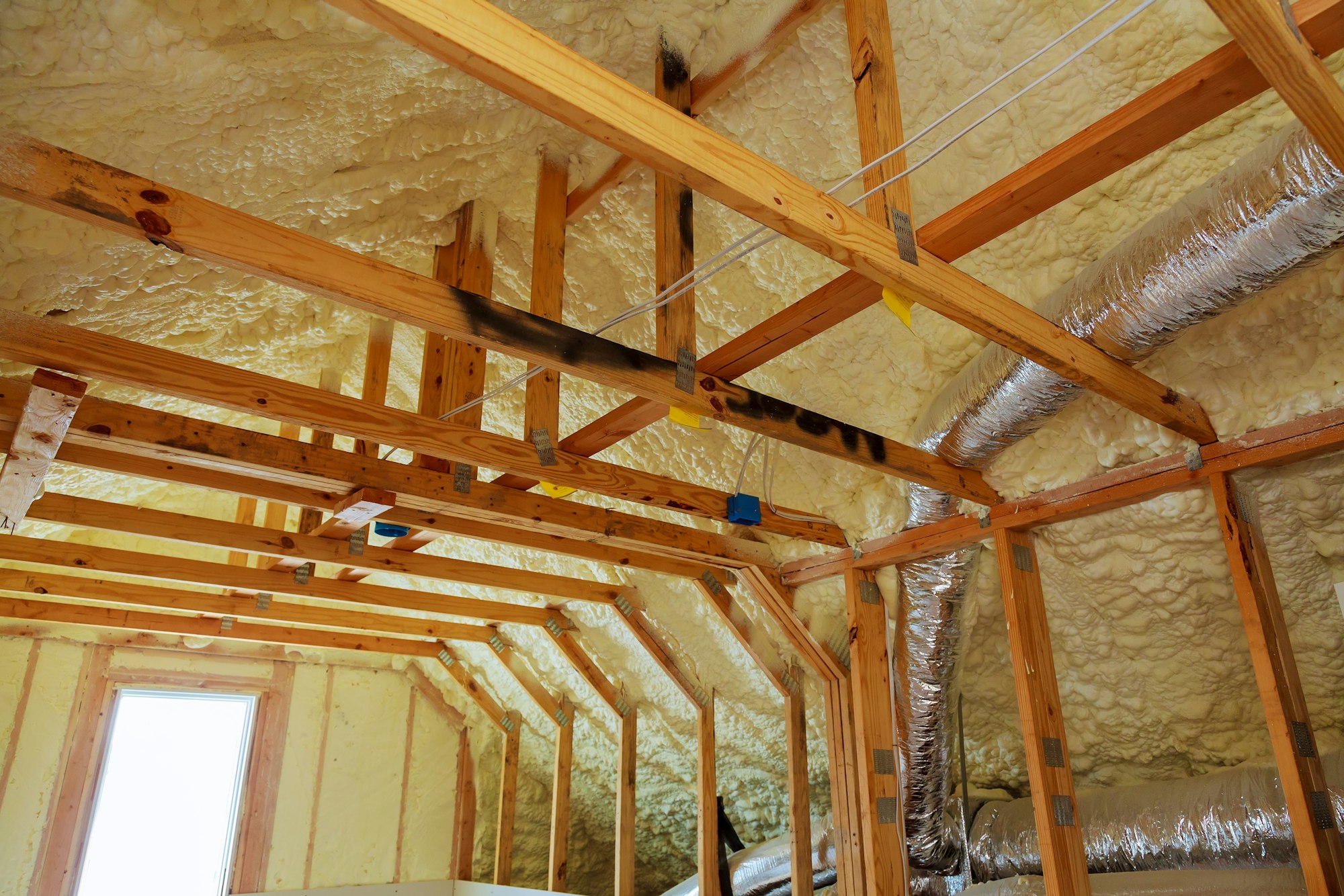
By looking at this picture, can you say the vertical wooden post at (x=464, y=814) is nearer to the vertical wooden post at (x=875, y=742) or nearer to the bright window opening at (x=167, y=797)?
the bright window opening at (x=167, y=797)

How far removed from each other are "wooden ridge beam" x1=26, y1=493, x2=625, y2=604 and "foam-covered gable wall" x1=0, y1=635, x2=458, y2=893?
2005mm

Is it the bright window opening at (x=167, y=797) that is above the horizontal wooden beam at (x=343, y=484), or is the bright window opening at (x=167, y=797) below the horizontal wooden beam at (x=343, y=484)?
below

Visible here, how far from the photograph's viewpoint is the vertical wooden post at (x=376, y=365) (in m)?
3.40

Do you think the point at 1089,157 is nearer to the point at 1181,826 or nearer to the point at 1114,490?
the point at 1114,490

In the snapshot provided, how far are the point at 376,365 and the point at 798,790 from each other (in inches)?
98.9

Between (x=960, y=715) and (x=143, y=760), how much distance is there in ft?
15.5

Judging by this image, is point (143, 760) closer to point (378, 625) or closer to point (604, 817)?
point (378, 625)

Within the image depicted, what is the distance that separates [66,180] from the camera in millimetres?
1407

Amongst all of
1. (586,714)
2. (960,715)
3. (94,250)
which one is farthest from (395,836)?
(94,250)

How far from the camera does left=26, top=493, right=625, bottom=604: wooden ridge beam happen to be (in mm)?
3215

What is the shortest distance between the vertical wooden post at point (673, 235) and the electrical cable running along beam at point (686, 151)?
0.65m

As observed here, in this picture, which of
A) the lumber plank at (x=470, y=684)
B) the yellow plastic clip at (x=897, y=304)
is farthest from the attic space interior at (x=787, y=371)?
the lumber plank at (x=470, y=684)

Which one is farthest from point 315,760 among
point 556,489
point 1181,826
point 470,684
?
point 1181,826

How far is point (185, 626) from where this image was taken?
4.88 metres
